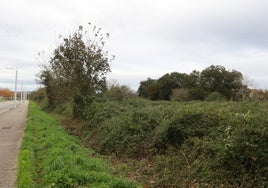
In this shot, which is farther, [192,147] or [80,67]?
[80,67]

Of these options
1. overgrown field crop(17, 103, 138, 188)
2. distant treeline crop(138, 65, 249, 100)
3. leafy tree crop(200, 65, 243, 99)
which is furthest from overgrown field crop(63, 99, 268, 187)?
leafy tree crop(200, 65, 243, 99)

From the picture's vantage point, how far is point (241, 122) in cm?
865

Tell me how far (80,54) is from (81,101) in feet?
9.93

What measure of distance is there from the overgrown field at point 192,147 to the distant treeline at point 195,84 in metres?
26.8

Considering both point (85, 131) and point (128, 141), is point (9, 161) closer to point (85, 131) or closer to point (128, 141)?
point (128, 141)

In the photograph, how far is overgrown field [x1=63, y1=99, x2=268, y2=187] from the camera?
295 inches

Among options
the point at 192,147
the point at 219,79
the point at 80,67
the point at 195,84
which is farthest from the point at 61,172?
the point at 195,84

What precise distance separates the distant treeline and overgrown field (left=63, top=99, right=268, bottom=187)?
1055 inches

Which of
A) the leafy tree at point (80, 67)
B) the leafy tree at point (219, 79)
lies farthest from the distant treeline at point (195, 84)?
the leafy tree at point (80, 67)

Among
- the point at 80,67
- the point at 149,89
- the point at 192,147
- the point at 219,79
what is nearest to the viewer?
the point at 192,147

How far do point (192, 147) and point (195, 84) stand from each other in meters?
40.5

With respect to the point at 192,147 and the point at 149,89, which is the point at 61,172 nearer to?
the point at 192,147

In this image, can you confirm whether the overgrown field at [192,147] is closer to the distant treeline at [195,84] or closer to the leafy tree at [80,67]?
the leafy tree at [80,67]

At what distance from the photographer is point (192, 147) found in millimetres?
9617
